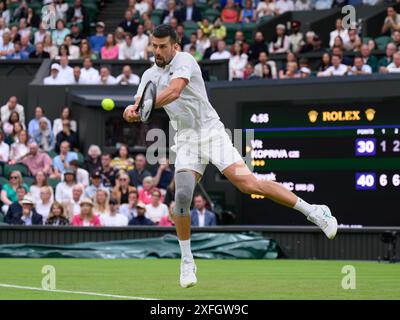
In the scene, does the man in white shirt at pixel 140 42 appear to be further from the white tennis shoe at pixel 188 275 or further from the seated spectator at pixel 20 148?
the white tennis shoe at pixel 188 275

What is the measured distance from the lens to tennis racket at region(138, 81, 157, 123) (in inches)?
396

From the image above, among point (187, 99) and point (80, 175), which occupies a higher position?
point (187, 99)

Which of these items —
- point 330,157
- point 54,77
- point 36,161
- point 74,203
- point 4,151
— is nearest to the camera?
point 330,157

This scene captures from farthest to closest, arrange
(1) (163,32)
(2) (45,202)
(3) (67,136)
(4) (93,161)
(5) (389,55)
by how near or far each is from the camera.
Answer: (3) (67,136)
(4) (93,161)
(5) (389,55)
(2) (45,202)
(1) (163,32)

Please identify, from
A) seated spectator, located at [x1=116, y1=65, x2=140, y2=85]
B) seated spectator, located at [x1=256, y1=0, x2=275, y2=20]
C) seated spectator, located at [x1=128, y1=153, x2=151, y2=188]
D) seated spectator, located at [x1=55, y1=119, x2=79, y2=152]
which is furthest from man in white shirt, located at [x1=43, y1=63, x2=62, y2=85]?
seated spectator, located at [x1=256, y1=0, x2=275, y2=20]

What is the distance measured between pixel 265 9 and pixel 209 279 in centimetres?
1570

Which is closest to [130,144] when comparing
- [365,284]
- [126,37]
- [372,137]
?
[126,37]

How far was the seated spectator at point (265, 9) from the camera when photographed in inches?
1074

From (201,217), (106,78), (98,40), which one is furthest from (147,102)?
(98,40)

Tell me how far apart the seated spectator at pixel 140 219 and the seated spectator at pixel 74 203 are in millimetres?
1061

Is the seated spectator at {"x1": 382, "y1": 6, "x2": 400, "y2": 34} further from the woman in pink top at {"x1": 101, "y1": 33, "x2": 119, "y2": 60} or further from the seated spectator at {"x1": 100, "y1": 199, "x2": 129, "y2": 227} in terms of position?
the seated spectator at {"x1": 100, "y1": 199, "x2": 129, "y2": 227}

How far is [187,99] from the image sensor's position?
1073cm

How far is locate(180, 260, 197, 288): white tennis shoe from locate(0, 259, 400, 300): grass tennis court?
8cm

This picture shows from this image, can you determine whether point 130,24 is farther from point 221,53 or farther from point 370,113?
point 370,113
